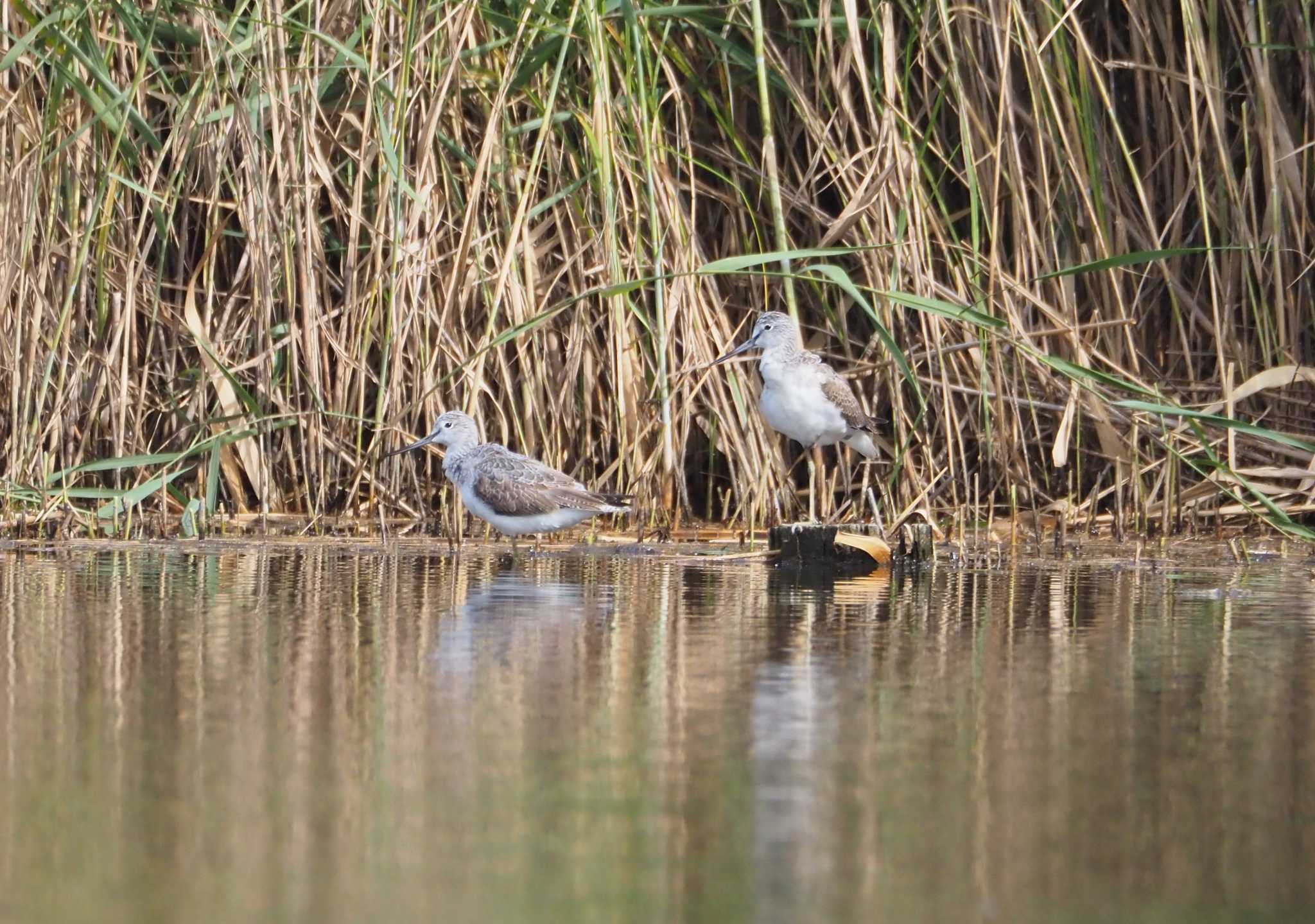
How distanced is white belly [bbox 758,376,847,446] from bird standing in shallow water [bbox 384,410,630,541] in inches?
25.2

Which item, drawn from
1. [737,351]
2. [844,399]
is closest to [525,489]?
[737,351]

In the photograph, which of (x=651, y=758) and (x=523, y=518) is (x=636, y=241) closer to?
(x=523, y=518)

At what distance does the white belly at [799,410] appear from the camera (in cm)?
715

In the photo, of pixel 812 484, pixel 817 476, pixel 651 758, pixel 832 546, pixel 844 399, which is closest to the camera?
pixel 651 758

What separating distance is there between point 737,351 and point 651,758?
4.09 meters

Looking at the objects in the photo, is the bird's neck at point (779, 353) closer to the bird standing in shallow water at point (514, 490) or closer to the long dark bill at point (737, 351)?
the long dark bill at point (737, 351)

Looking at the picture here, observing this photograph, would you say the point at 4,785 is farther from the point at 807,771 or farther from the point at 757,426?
the point at 757,426

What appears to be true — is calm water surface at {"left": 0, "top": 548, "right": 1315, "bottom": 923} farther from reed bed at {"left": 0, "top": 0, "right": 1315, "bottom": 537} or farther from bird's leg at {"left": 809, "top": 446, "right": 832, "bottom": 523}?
bird's leg at {"left": 809, "top": 446, "right": 832, "bottom": 523}

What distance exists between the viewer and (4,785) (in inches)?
120

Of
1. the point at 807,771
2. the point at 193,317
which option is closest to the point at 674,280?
the point at 193,317

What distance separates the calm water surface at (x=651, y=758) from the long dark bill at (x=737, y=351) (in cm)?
187

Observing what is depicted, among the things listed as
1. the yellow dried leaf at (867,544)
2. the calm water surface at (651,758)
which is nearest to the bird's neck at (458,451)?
the yellow dried leaf at (867,544)

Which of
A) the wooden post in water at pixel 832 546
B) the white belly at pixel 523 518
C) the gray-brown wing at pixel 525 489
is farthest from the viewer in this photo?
the white belly at pixel 523 518

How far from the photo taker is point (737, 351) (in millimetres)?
7305
